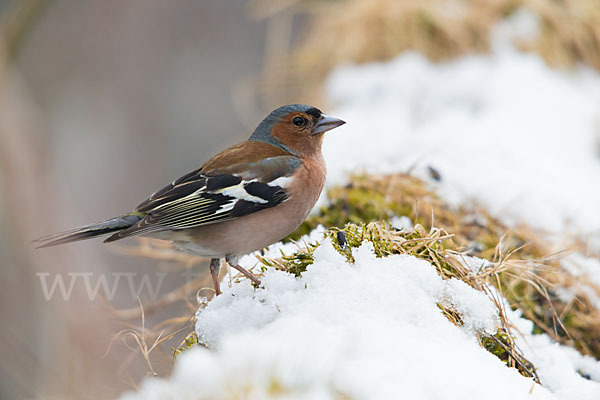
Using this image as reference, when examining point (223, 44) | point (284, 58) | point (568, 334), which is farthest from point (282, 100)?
point (223, 44)

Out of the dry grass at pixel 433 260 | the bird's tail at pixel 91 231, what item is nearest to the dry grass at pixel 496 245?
the dry grass at pixel 433 260

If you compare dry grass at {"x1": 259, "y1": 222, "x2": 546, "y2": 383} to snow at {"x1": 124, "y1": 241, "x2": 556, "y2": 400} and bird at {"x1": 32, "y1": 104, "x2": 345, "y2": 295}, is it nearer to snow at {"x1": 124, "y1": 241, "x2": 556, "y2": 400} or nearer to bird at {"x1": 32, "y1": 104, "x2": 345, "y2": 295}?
snow at {"x1": 124, "y1": 241, "x2": 556, "y2": 400}

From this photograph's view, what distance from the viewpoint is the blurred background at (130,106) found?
11.3ft

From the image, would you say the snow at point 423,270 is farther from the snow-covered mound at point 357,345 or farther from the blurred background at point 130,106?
the blurred background at point 130,106

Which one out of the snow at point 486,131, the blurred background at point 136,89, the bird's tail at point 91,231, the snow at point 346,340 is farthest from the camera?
the blurred background at point 136,89

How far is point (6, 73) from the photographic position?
4520mm

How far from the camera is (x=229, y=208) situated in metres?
2.89

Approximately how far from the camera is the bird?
283cm

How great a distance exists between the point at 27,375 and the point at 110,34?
340 inches

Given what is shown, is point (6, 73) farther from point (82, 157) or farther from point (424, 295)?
point (82, 157)

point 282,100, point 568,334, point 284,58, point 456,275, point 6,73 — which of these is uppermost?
point 6,73

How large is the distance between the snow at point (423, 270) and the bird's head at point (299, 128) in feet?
1.32

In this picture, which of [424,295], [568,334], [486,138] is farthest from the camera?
[486,138]

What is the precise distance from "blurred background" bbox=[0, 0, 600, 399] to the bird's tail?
1.30 feet
